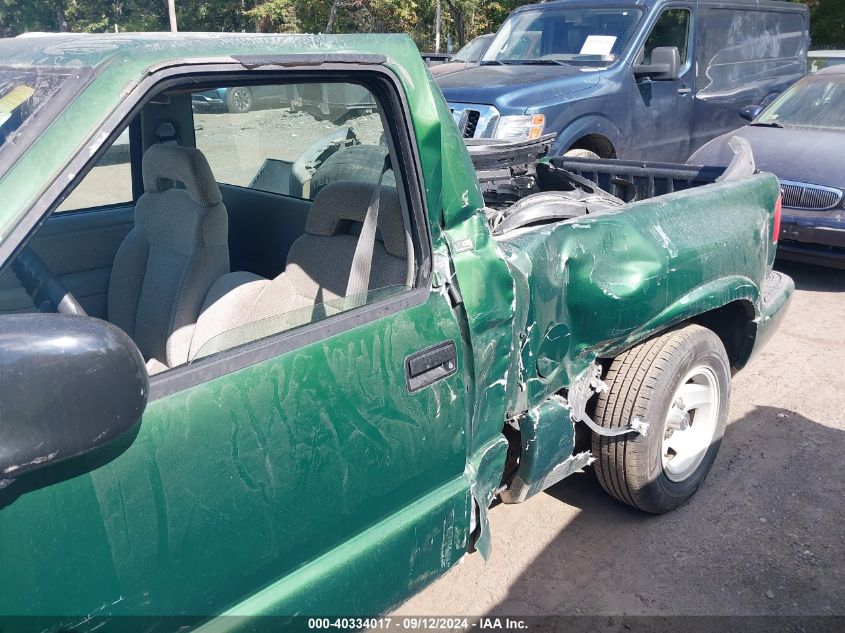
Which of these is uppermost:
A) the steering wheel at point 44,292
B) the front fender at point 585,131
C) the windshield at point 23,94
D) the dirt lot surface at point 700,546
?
the windshield at point 23,94

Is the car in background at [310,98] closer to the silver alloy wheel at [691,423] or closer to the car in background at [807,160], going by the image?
the silver alloy wheel at [691,423]

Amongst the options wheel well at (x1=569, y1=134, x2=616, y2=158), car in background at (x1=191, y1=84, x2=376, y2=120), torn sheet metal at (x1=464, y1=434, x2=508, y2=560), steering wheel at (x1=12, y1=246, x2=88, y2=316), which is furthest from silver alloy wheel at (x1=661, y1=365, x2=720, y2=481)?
wheel well at (x1=569, y1=134, x2=616, y2=158)

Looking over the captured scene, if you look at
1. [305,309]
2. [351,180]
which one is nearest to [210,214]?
[351,180]

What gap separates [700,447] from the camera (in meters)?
3.41

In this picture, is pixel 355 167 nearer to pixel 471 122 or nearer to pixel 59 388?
pixel 59 388

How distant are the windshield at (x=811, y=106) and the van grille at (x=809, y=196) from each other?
2.94ft

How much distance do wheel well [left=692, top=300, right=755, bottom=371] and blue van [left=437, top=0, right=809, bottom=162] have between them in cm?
295

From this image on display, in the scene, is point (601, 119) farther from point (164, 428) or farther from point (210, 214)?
point (164, 428)

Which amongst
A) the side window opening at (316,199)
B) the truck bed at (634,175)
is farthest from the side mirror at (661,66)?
the side window opening at (316,199)

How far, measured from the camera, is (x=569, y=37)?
7.32 m

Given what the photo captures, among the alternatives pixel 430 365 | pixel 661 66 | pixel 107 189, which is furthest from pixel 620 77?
pixel 430 365

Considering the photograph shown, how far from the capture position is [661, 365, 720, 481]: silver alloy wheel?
10.6 feet

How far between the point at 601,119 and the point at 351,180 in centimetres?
485

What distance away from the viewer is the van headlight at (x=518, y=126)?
6207mm
